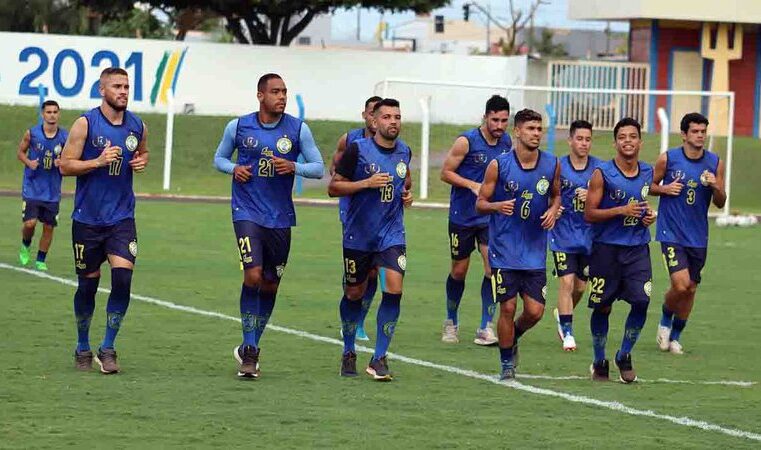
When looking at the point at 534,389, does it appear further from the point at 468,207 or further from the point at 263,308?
the point at 468,207

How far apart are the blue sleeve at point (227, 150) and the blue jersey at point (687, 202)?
3790 millimetres

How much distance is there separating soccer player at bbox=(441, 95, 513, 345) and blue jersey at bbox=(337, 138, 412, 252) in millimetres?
1951

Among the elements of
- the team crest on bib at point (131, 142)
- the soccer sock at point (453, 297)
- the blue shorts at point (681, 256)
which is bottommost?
the soccer sock at point (453, 297)

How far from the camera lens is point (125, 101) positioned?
11.8 meters

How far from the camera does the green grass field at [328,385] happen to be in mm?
9641

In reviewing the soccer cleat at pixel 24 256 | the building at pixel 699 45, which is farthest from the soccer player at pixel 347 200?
the building at pixel 699 45

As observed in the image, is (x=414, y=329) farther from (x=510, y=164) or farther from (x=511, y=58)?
(x=511, y=58)

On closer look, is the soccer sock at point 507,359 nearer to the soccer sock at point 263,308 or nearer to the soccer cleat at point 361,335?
the soccer sock at point 263,308

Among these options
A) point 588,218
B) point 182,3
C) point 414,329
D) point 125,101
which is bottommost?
point 414,329

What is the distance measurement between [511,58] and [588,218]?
34208mm

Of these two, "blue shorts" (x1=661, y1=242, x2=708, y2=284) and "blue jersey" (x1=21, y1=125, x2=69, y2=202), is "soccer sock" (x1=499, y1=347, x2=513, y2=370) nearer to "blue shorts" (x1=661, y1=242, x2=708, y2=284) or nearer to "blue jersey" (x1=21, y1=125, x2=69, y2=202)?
"blue shorts" (x1=661, y1=242, x2=708, y2=284)

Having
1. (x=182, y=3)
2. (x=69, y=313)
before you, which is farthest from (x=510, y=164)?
(x=182, y=3)

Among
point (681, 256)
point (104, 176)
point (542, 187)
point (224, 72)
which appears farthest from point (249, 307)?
point (224, 72)

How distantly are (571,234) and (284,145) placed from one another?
333 centimetres
